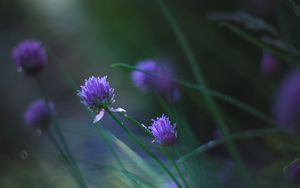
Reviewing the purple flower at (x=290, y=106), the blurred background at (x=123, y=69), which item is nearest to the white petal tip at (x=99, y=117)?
the blurred background at (x=123, y=69)

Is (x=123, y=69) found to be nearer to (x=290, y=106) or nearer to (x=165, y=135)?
(x=290, y=106)

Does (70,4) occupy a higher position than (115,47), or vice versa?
(70,4)

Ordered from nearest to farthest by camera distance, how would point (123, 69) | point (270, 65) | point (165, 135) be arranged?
point (165, 135), point (270, 65), point (123, 69)

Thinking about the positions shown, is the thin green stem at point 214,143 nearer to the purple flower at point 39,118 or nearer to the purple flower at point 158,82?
the purple flower at point 158,82

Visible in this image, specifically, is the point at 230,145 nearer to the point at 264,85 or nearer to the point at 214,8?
the point at 264,85

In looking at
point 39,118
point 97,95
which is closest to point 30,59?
point 39,118

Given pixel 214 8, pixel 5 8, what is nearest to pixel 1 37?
pixel 5 8

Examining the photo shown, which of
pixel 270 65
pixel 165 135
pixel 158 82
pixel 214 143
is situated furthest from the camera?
pixel 270 65
